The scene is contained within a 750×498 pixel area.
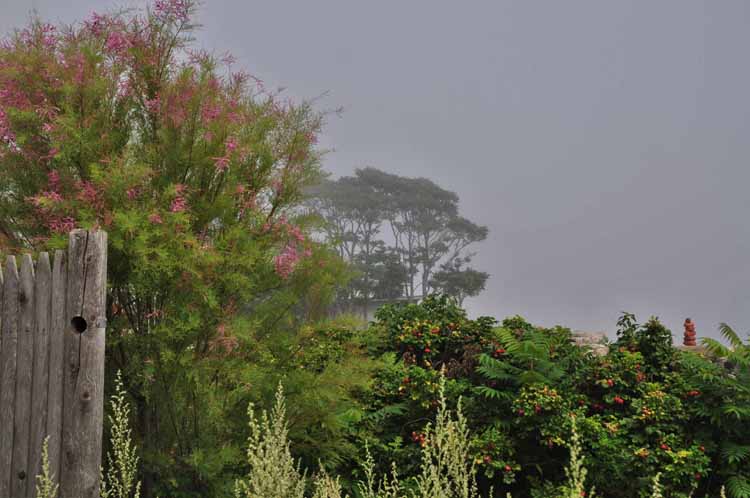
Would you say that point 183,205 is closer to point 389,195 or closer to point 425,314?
point 425,314

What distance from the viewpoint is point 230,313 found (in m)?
5.24

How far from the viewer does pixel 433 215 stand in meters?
35.8

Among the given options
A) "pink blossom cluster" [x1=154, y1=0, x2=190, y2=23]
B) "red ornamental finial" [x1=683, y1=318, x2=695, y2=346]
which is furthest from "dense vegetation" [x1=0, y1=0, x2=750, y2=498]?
"red ornamental finial" [x1=683, y1=318, x2=695, y2=346]

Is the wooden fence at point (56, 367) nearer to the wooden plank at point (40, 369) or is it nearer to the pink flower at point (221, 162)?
the wooden plank at point (40, 369)

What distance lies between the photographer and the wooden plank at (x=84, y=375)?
429cm

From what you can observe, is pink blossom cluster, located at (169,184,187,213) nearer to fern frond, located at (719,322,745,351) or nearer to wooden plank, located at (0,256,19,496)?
wooden plank, located at (0,256,19,496)

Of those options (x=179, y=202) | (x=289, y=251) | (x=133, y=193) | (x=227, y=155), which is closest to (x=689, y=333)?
Result: (x=289, y=251)

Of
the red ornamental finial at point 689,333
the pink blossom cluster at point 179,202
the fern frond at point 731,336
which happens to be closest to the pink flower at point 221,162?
the pink blossom cluster at point 179,202

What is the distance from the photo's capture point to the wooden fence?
4312 mm

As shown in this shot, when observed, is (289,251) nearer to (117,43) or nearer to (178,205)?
(178,205)

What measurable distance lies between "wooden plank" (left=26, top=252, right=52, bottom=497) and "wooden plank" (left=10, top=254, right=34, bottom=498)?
32 millimetres

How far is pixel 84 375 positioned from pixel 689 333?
13.9m

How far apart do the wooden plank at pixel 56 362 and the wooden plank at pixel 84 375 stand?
4 centimetres

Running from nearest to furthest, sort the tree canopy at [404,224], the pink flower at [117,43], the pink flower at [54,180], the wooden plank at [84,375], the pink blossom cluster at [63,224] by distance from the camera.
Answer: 1. the wooden plank at [84,375]
2. the pink blossom cluster at [63,224]
3. the pink flower at [54,180]
4. the pink flower at [117,43]
5. the tree canopy at [404,224]
